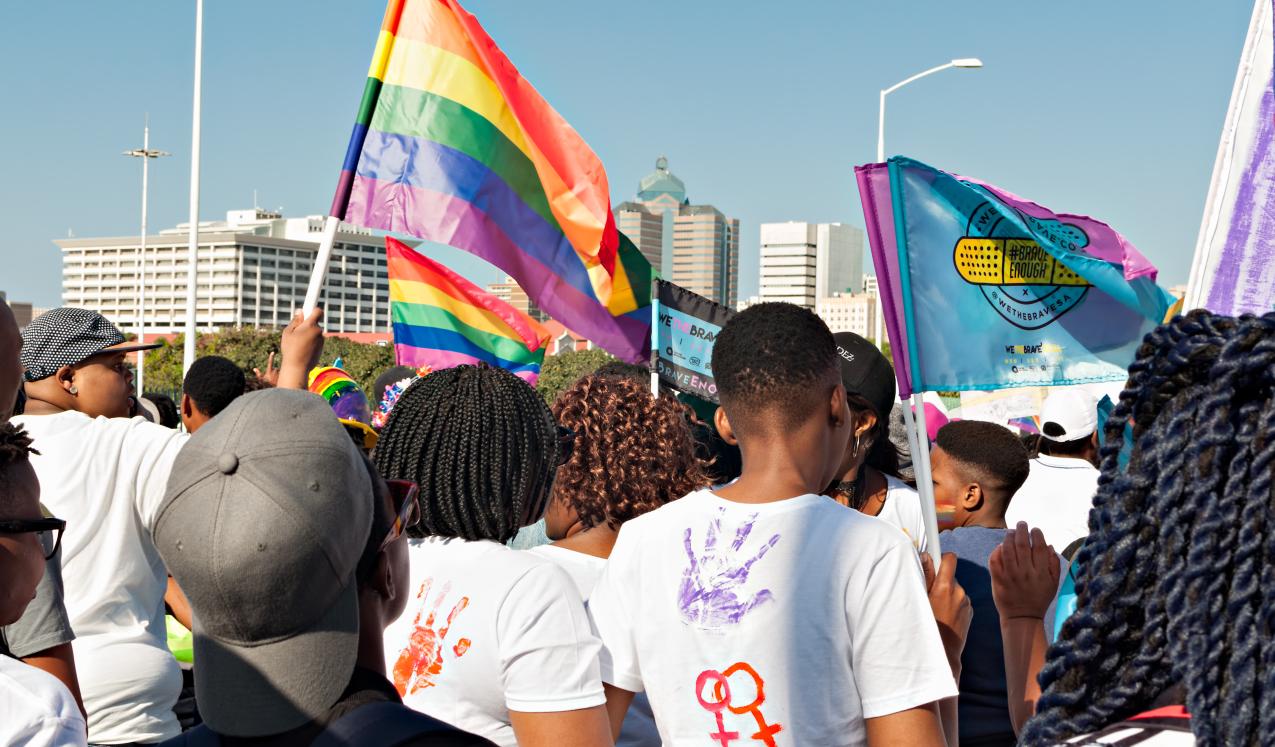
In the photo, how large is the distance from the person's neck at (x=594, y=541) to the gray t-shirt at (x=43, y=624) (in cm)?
119

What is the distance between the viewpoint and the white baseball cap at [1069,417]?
18.8ft

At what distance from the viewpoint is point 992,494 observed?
424 cm

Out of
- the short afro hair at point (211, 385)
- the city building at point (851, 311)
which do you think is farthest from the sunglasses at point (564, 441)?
the city building at point (851, 311)

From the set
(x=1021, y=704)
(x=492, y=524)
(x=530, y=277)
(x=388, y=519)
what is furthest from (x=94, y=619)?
(x=530, y=277)

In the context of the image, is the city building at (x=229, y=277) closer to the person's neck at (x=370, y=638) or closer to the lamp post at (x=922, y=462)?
the lamp post at (x=922, y=462)

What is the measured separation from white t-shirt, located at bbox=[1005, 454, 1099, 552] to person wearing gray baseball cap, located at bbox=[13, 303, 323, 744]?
298 centimetres

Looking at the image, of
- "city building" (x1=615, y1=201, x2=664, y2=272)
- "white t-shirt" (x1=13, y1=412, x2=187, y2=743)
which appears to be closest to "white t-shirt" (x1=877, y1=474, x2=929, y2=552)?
"white t-shirt" (x1=13, y1=412, x2=187, y2=743)

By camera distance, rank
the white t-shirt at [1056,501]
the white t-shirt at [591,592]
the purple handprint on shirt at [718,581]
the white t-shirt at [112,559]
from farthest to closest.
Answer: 1. the white t-shirt at [1056,501]
2. the white t-shirt at [112,559]
3. the white t-shirt at [591,592]
4. the purple handprint on shirt at [718,581]

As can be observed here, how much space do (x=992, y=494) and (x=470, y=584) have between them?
91.0 inches

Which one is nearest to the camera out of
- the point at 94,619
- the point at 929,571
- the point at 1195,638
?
the point at 1195,638

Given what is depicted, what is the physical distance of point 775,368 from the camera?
2.62 m

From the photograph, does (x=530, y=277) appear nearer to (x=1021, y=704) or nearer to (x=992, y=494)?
(x=992, y=494)

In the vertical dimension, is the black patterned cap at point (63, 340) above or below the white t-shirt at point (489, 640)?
above

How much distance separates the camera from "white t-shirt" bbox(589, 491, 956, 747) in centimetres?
232
